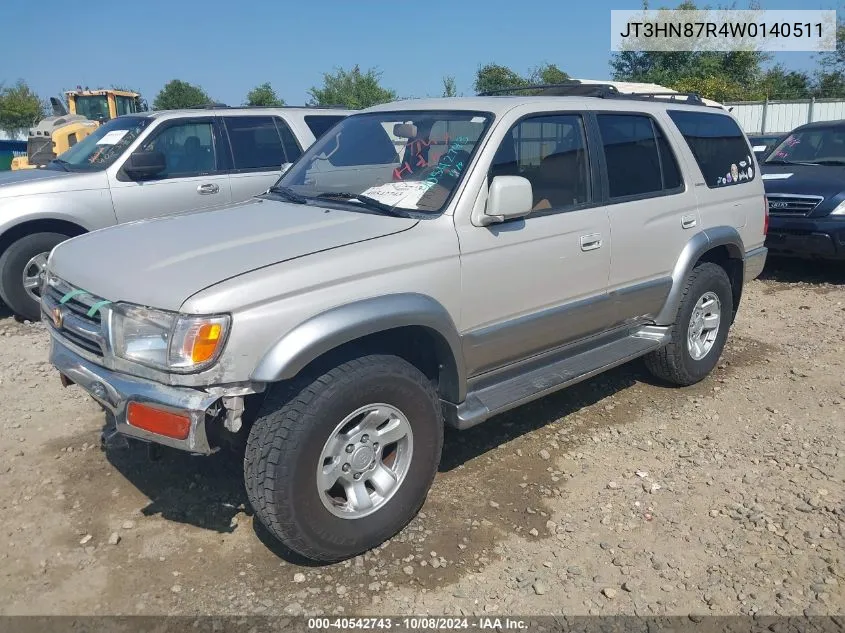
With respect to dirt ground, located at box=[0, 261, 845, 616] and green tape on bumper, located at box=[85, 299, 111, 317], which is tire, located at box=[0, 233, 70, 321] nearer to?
dirt ground, located at box=[0, 261, 845, 616]

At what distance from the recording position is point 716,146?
16.3 feet

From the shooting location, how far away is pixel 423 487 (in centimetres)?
326

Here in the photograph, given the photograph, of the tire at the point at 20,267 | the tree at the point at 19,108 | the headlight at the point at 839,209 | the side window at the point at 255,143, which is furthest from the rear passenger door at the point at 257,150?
Answer: the tree at the point at 19,108

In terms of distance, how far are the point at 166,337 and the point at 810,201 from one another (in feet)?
24.5

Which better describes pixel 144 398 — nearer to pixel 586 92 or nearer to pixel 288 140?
pixel 586 92

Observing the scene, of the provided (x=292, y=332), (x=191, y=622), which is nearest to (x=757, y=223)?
(x=292, y=332)

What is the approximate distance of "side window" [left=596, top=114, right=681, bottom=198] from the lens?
4.16 meters

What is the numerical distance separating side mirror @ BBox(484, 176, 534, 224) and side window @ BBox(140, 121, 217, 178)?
451 centimetres

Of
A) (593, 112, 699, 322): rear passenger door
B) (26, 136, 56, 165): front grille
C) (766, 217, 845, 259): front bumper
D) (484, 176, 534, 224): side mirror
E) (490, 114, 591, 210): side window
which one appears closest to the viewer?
(484, 176, 534, 224): side mirror

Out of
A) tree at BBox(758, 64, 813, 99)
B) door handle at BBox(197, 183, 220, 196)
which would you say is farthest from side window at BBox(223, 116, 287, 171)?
tree at BBox(758, 64, 813, 99)

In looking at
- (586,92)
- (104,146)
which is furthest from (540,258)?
(104,146)

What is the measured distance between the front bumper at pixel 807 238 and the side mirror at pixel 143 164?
21.7 ft

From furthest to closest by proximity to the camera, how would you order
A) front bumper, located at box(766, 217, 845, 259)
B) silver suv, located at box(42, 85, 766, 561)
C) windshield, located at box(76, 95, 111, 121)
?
windshield, located at box(76, 95, 111, 121) → front bumper, located at box(766, 217, 845, 259) → silver suv, located at box(42, 85, 766, 561)

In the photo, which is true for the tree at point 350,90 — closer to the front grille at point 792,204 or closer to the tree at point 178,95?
the tree at point 178,95
